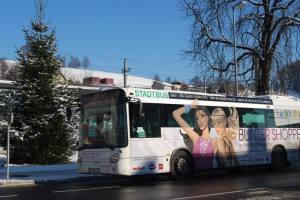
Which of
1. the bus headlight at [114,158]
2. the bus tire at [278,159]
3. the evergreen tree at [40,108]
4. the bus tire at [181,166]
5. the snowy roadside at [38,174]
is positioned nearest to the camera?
the bus headlight at [114,158]

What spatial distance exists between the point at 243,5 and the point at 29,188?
17695 mm

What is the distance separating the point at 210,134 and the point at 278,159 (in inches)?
179

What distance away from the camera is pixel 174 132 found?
15.9 meters

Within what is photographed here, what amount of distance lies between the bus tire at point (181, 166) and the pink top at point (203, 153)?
34cm

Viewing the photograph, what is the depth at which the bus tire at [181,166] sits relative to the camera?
15.8 m

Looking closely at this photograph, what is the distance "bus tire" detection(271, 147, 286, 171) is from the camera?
19.6 metres

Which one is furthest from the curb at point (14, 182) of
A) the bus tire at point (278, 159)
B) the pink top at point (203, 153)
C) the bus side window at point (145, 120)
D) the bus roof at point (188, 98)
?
the bus tire at point (278, 159)

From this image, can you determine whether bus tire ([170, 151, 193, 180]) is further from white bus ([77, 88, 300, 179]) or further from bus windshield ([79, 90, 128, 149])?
bus windshield ([79, 90, 128, 149])

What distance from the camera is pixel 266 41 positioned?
91.8 ft

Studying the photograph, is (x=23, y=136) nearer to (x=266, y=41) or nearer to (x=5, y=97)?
(x=5, y=97)

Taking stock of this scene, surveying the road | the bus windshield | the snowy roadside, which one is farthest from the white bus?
the snowy roadside

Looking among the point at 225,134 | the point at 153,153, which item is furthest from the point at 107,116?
the point at 225,134

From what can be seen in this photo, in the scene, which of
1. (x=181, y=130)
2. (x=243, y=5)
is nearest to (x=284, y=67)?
(x=243, y=5)

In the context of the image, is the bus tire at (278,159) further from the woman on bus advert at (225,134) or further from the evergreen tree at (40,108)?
the evergreen tree at (40,108)
